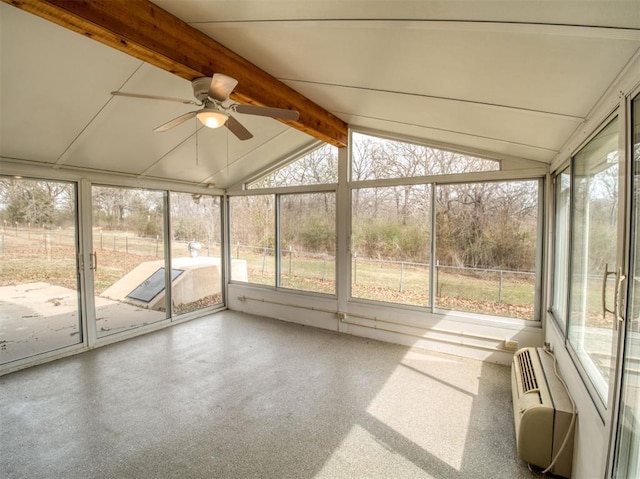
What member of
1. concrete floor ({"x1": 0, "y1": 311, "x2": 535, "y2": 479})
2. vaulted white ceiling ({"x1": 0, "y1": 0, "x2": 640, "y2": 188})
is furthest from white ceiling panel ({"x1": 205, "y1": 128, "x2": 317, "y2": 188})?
concrete floor ({"x1": 0, "y1": 311, "x2": 535, "y2": 479})

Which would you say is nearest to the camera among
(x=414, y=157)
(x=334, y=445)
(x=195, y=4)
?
(x=195, y=4)

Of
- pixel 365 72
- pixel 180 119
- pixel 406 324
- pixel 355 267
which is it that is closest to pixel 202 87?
pixel 180 119

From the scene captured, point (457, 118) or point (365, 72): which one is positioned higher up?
point (365, 72)

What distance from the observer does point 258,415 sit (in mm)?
2562

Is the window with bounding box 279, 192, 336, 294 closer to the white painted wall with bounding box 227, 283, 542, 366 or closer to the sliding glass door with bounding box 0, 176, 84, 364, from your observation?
the white painted wall with bounding box 227, 283, 542, 366

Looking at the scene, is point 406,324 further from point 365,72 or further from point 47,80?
point 47,80

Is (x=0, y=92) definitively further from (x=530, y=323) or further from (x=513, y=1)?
(x=530, y=323)

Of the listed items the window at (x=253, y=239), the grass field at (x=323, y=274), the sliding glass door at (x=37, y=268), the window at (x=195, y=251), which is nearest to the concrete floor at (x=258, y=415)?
the sliding glass door at (x=37, y=268)

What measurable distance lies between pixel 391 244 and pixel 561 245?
1859mm

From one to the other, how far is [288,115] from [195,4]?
0.81m

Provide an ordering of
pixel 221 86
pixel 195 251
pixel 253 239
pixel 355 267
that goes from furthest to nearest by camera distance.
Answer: pixel 253 239 → pixel 195 251 → pixel 355 267 → pixel 221 86

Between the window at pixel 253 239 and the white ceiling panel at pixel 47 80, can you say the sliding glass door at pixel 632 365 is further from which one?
the window at pixel 253 239

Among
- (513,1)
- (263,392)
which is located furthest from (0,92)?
(513,1)

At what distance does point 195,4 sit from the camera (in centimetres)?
184
